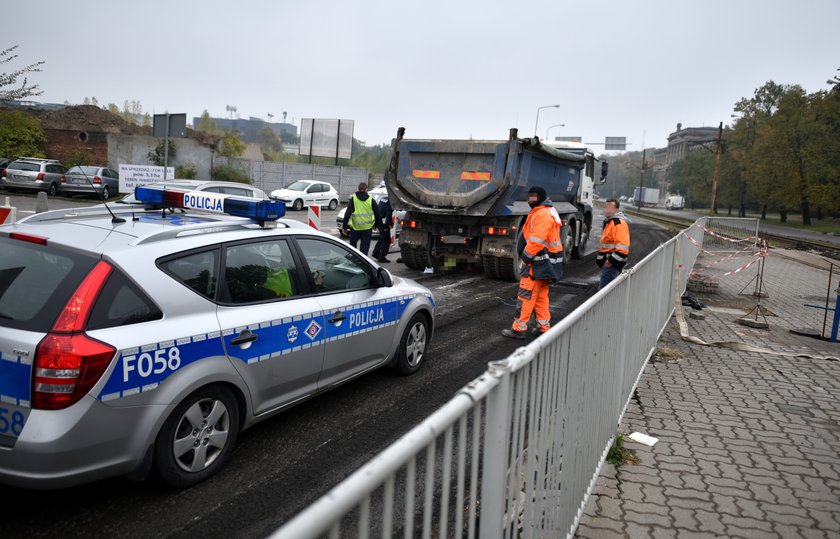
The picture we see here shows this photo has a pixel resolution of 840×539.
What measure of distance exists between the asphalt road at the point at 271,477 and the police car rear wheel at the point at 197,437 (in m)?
0.11

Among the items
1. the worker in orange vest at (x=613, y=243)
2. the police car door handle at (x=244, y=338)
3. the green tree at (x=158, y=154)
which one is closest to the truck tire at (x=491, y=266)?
the worker in orange vest at (x=613, y=243)

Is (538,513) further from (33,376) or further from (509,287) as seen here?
(509,287)

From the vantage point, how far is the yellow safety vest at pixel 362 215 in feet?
38.9

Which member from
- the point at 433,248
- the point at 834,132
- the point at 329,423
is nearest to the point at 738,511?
the point at 329,423

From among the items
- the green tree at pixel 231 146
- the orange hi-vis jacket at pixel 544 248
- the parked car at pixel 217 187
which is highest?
the green tree at pixel 231 146

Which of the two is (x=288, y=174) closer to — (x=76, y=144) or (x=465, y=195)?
(x=76, y=144)

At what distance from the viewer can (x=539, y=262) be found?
24.2ft

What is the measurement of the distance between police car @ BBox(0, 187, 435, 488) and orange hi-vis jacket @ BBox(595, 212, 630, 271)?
465 cm

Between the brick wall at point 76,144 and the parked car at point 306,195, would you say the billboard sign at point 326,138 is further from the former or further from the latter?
the brick wall at point 76,144

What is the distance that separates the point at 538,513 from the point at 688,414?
10.2ft

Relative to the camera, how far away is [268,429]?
14.8 ft

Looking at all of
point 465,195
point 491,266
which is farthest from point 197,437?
point 491,266

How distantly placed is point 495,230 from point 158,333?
28.6ft

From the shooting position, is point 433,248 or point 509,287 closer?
point 509,287
